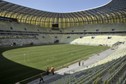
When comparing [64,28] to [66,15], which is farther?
[64,28]

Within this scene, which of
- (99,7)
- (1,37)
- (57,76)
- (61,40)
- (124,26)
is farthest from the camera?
(61,40)

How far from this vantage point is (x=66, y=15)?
91.4 metres

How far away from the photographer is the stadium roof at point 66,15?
2783 inches

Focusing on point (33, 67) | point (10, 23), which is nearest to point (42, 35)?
point (10, 23)

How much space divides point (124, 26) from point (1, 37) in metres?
48.8

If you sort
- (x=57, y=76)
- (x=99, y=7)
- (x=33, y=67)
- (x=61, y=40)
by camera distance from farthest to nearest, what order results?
1. (x=61, y=40)
2. (x=99, y=7)
3. (x=33, y=67)
4. (x=57, y=76)

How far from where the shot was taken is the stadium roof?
232ft

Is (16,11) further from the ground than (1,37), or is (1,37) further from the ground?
(16,11)

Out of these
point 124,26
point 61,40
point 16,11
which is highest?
point 16,11

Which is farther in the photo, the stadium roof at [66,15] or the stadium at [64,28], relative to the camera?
the stadium roof at [66,15]

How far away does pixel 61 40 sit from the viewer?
92.8 m

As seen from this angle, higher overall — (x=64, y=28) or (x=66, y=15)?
(x=66, y=15)

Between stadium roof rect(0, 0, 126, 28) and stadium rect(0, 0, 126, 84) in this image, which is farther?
stadium roof rect(0, 0, 126, 28)

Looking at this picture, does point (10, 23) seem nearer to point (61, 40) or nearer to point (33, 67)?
point (61, 40)
